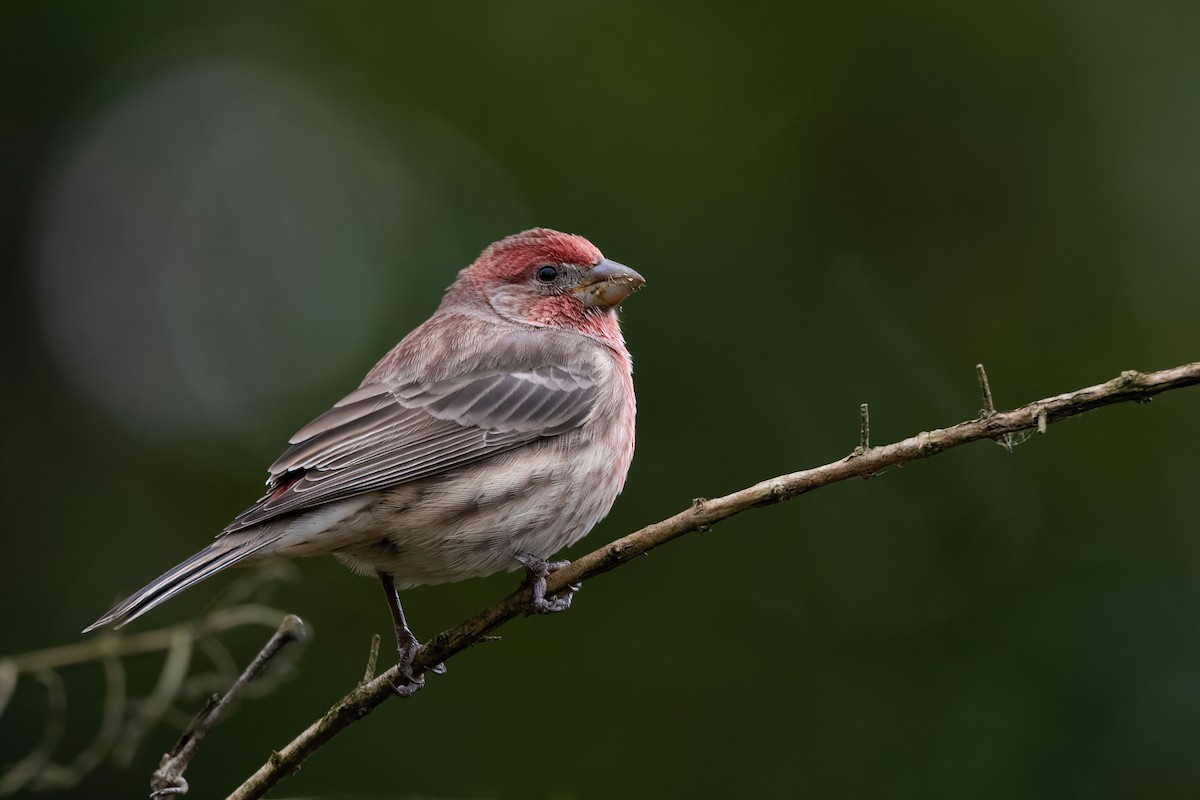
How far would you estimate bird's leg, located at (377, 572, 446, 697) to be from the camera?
343 cm

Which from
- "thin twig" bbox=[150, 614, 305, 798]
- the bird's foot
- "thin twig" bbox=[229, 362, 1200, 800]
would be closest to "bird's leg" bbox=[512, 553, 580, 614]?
"thin twig" bbox=[229, 362, 1200, 800]

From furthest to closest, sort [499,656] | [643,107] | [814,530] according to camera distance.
Answer: [643,107] < [814,530] < [499,656]

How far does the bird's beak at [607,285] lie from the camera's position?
4.91 meters

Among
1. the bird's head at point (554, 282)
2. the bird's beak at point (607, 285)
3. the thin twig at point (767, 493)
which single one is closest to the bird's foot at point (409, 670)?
the thin twig at point (767, 493)

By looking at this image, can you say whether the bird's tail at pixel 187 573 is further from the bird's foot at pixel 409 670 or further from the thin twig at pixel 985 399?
the thin twig at pixel 985 399

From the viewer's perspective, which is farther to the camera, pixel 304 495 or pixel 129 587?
pixel 129 587

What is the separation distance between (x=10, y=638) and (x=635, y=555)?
14.5 feet

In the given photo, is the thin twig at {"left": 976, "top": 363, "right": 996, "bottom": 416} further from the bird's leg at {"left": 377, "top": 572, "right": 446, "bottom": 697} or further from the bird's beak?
the bird's beak

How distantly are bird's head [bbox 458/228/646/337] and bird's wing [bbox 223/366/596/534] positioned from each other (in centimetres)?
50

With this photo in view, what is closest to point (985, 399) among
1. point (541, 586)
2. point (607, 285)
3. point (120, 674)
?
point (541, 586)

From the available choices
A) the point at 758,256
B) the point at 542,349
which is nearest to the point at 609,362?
the point at 542,349

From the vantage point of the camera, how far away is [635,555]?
9.06 feet

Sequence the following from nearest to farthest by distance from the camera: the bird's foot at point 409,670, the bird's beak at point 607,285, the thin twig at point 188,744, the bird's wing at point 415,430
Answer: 1. the thin twig at point 188,744
2. the bird's foot at point 409,670
3. the bird's wing at point 415,430
4. the bird's beak at point 607,285

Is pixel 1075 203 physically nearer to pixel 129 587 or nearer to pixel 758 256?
pixel 758 256
